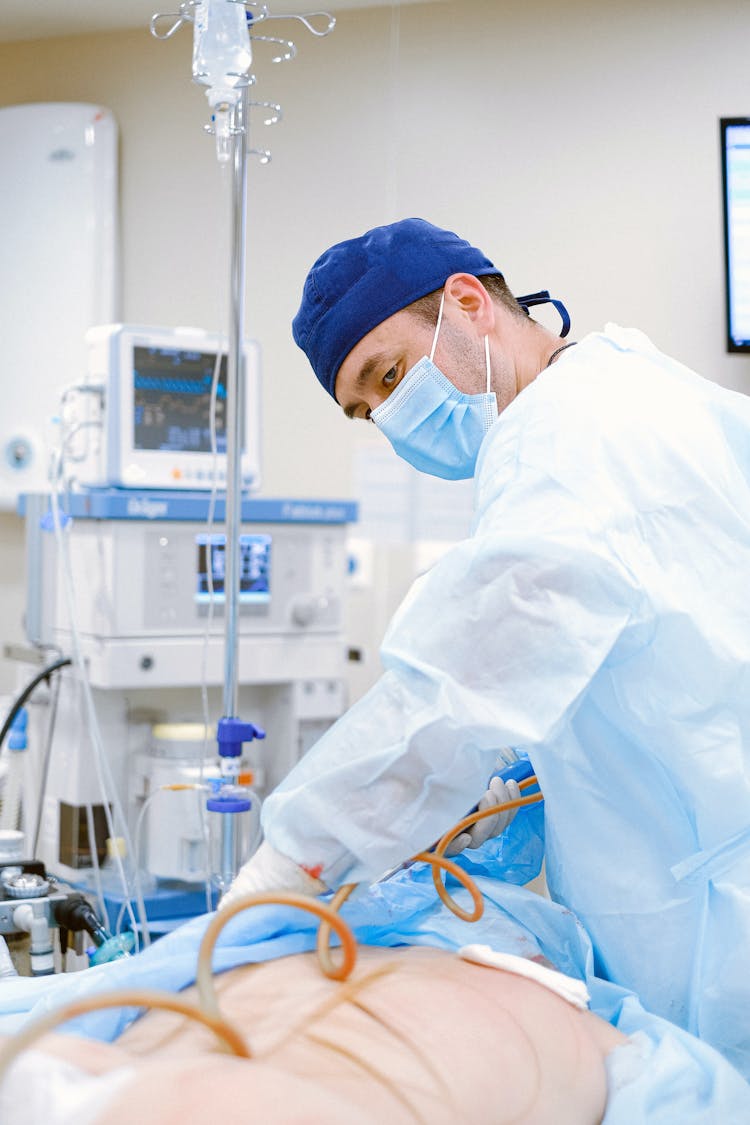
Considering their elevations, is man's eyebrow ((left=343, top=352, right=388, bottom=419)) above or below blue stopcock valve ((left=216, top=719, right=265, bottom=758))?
above

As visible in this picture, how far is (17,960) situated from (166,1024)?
0.80 meters

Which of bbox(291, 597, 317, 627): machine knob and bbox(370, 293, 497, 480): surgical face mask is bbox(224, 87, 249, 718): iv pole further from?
bbox(291, 597, 317, 627): machine knob

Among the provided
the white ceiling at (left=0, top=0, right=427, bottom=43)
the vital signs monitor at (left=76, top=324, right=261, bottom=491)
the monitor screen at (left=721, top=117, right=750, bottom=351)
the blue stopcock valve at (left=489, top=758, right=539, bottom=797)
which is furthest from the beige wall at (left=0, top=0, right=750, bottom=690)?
the blue stopcock valve at (left=489, top=758, right=539, bottom=797)

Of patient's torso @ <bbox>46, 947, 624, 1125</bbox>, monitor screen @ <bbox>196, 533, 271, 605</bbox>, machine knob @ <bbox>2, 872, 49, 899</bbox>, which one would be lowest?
machine knob @ <bbox>2, 872, 49, 899</bbox>

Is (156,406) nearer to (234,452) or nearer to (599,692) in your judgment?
(234,452)

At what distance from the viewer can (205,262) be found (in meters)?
3.83

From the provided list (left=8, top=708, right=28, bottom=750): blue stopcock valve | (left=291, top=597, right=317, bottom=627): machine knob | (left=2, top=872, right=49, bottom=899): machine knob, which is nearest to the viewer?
(left=2, top=872, right=49, bottom=899): machine knob

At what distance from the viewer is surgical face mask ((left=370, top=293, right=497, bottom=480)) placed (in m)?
1.50

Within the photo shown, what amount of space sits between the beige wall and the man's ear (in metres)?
1.94

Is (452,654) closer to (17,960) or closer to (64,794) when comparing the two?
(17,960)

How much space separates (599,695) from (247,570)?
5.44ft

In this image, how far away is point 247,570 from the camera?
2707 millimetres

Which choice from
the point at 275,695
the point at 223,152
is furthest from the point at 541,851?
the point at 275,695

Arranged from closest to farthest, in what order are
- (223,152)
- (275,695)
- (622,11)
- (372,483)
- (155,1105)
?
(155,1105) < (223,152) < (275,695) < (622,11) < (372,483)
